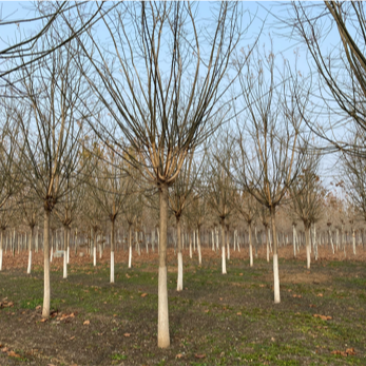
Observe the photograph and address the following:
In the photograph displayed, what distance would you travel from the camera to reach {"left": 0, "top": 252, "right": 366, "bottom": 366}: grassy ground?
4.82 meters

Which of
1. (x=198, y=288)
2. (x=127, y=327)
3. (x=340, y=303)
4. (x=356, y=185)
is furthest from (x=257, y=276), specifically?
(x=127, y=327)

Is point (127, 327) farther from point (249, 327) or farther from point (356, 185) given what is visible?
point (356, 185)

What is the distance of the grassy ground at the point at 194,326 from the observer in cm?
482

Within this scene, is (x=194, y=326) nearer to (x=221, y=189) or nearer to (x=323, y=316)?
(x=323, y=316)

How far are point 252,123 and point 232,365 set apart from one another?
22.5 ft

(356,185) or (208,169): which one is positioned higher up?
(208,169)

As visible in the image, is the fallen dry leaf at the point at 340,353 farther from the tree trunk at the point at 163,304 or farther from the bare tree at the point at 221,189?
the bare tree at the point at 221,189

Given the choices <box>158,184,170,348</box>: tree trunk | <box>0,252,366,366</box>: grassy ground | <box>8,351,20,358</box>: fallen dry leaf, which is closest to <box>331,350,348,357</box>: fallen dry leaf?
<box>0,252,366,366</box>: grassy ground

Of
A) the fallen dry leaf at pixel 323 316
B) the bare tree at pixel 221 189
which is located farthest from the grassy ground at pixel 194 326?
the bare tree at pixel 221 189

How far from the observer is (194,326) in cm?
635

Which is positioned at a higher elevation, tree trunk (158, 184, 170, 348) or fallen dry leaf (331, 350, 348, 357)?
tree trunk (158, 184, 170, 348)

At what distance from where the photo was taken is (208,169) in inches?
529

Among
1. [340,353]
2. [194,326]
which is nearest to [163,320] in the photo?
[194,326]

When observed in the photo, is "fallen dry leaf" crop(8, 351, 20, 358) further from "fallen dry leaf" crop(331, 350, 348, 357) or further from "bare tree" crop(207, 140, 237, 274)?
"bare tree" crop(207, 140, 237, 274)
